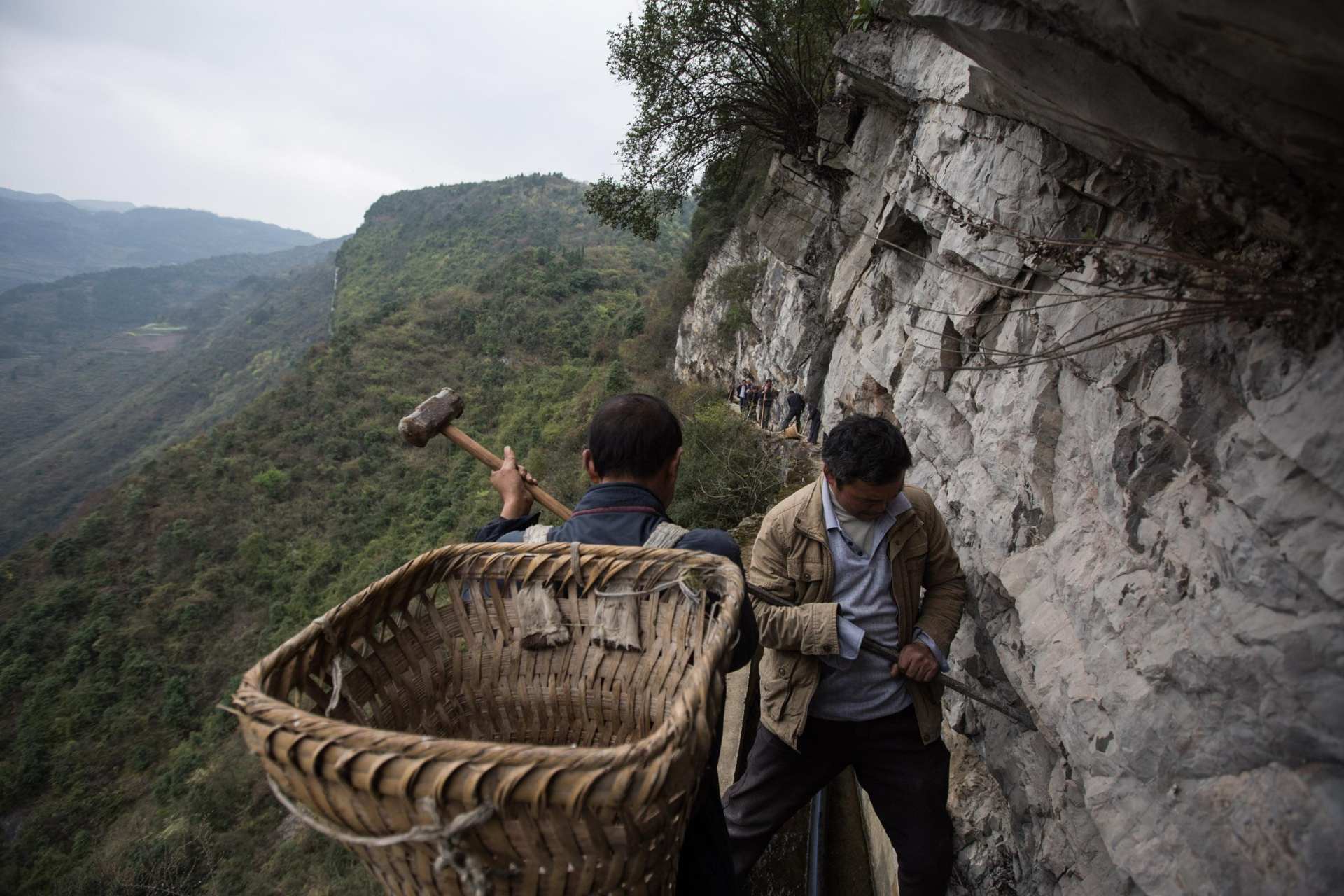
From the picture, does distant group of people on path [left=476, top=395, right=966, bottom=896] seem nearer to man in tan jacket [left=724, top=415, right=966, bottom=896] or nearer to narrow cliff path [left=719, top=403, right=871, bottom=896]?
man in tan jacket [left=724, top=415, right=966, bottom=896]

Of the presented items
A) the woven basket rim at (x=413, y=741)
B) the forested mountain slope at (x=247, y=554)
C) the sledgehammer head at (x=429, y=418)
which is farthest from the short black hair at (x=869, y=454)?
the forested mountain slope at (x=247, y=554)

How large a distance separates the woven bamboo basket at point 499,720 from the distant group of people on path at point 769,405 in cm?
824

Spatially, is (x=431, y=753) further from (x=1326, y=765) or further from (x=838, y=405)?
(x=838, y=405)

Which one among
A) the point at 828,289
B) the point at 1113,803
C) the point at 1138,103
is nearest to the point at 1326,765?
the point at 1113,803

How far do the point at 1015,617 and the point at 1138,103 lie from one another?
1652 mm

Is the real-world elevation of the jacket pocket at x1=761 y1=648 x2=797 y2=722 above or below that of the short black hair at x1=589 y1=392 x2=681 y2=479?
below

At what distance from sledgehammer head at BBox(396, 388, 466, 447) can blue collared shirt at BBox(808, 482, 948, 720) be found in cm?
174

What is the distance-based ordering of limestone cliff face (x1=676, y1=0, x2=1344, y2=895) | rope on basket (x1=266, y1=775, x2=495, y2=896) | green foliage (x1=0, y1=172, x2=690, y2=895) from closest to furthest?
rope on basket (x1=266, y1=775, x2=495, y2=896), limestone cliff face (x1=676, y1=0, x2=1344, y2=895), green foliage (x1=0, y1=172, x2=690, y2=895)

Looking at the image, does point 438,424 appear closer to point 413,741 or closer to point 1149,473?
point 413,741

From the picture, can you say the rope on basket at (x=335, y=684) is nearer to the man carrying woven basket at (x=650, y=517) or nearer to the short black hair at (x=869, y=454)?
the man carrying woven basket at (x=650, y=517)

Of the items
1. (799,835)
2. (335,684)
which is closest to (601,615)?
(335,684)

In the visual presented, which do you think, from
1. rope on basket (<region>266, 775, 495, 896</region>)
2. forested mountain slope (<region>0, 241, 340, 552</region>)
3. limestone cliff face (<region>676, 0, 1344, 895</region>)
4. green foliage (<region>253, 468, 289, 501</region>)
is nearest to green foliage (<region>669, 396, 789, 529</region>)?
limestone cliff face (<region>676, 0, 1344, 895</region>)

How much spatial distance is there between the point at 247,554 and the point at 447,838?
34.8 m

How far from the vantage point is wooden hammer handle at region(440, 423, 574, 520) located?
228cm
